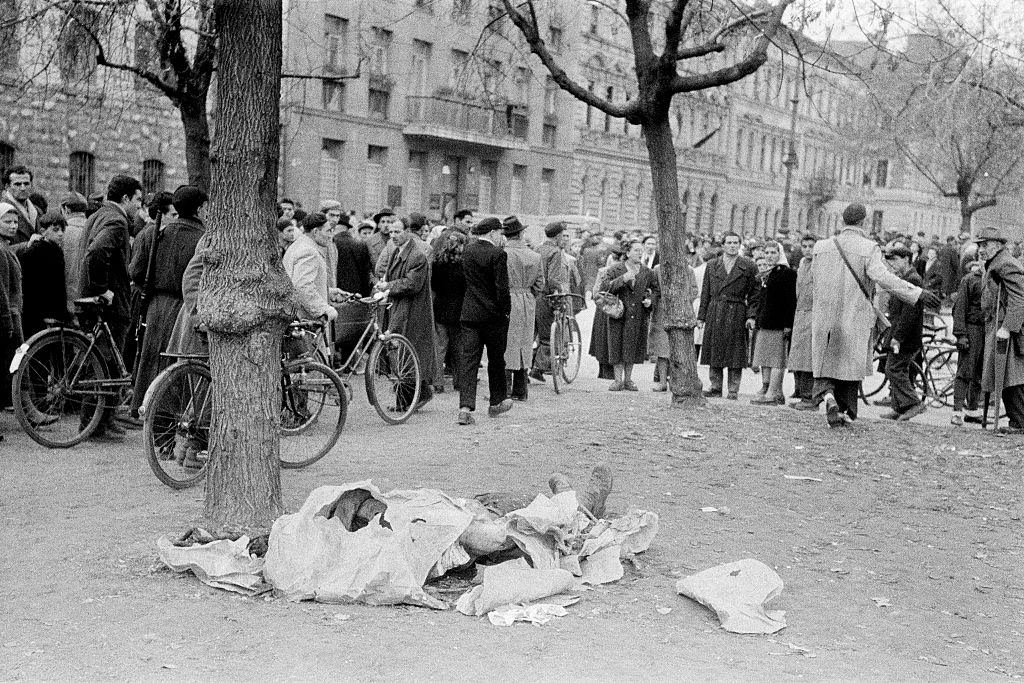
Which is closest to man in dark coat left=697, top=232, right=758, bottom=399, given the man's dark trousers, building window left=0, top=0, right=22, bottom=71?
the man's dark trousers

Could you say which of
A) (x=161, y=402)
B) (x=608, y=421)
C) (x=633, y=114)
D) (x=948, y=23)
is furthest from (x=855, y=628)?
(x=948, y=23)

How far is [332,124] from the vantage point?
1608 inches

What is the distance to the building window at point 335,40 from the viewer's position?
124ft

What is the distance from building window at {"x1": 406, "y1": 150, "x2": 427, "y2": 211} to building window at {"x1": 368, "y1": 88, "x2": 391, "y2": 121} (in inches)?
81.2

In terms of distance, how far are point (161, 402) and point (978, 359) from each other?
9518mm

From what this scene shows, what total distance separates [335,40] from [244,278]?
1286 inches

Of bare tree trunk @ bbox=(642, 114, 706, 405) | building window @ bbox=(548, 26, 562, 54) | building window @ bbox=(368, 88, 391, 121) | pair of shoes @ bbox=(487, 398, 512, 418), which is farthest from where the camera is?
building window @ bbox=(368, 88, 391, 121)

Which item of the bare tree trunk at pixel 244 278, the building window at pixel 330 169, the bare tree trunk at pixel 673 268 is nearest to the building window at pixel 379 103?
the building window at pixel 330 169

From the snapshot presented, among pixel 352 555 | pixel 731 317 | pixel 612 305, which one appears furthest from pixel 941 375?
pixel 352 555

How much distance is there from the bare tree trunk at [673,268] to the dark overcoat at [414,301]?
2.36 m

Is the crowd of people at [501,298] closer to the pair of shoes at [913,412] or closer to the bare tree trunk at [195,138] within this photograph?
the pair of shoes at [913,412]

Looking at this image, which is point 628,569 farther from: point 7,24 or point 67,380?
point 7,24

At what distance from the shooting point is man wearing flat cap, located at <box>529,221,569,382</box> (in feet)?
53.5

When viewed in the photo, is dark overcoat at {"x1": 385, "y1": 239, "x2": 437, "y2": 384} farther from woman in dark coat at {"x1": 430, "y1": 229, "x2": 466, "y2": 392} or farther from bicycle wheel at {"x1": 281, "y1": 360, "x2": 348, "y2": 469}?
bicycle wheel at {"x1": 281, "y1": 360, "x2": 348, "y2": 469}
